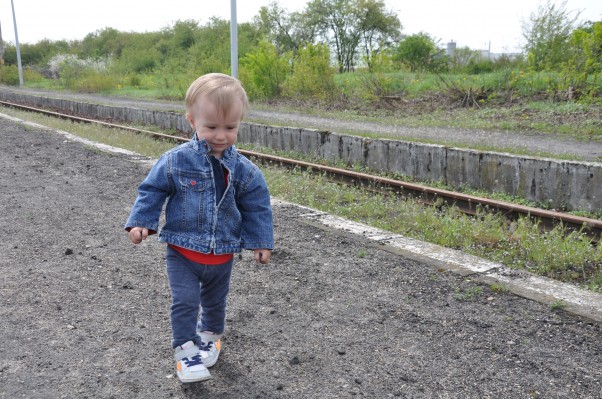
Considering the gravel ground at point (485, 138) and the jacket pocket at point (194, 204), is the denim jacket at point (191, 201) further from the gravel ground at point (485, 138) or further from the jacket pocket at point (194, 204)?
the gravel ground at point (485, 138)

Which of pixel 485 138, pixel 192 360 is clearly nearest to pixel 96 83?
pixel 485 138

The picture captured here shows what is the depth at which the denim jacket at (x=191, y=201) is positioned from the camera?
9.20ft

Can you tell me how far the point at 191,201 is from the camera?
2.83 metres

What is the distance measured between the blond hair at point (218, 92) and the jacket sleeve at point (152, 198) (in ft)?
1.10

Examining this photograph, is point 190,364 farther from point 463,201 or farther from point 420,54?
point 420,54

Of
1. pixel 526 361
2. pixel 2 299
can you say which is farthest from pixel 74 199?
pixel 526 361

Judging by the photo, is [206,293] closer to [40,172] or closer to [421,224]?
[421,224]

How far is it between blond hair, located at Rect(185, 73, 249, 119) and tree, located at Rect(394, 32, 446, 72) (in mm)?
22776

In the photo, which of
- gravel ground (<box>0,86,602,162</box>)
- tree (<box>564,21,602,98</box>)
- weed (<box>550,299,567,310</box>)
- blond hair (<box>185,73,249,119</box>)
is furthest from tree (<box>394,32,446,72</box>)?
blond hair (<box>185,73,249,119</box>)

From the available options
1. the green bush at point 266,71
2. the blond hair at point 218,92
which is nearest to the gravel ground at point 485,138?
the green bush at point 266,71

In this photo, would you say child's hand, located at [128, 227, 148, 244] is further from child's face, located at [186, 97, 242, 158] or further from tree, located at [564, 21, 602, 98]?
tree, located at [564, 21, 602, 98]

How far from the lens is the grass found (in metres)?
4.65

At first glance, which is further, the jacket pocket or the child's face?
the jacket pocket

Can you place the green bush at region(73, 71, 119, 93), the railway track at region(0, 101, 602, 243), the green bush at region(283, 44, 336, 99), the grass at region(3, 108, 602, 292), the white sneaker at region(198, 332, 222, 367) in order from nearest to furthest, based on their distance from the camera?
the white sneaker at region(198, 332, 222, 367), the grass at region(3, 108, 602, 292), the railway track at region(0, 101, 602, 243), the green bush at region(283, 44, 336, 99), the green bush at region(73, 71, 119, 93)
